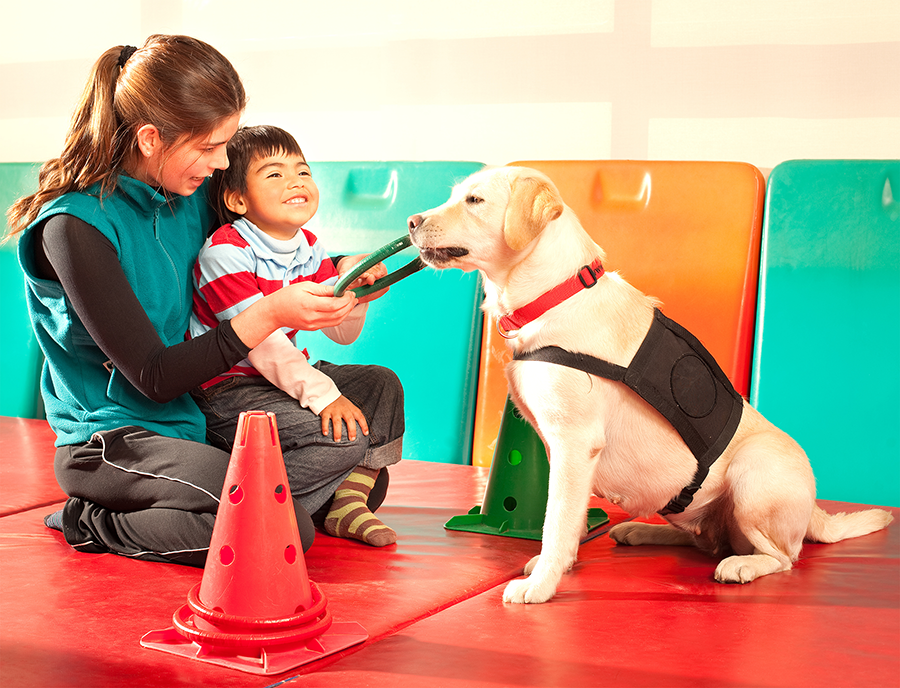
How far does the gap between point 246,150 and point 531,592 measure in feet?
4.25

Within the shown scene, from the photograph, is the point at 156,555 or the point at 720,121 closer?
the point at 156,555

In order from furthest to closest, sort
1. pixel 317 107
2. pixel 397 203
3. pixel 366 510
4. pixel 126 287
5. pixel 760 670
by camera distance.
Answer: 1. pixel 317 107
2. pixel 397 203
3. pixel 366 510
4. pixel 126 287
5. pixel 760 670

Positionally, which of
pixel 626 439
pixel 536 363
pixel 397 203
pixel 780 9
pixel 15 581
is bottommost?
pixel 15 581

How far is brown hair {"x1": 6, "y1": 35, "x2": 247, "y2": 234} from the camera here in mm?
1954

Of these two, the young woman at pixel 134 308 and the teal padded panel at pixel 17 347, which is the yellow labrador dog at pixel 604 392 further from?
the teal padded panel at pixel 17 347

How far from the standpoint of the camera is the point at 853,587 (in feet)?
6.08

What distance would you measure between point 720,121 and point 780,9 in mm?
399

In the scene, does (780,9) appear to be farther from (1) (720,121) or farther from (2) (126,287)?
(2) (126,287)

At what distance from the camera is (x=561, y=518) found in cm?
180

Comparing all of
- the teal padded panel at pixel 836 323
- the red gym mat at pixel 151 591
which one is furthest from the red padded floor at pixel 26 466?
the teal padded panel at pixel 836 323

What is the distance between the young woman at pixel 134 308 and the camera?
1.89 metres

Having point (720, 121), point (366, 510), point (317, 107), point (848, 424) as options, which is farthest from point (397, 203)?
point (848, 424)

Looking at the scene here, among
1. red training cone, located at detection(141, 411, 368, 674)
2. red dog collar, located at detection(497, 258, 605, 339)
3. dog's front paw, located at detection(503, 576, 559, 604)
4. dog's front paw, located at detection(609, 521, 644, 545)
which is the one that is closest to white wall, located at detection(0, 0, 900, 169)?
red dog collar, located at detection(497, 258, 605, 339)

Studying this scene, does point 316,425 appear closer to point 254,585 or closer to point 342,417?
point 342,417
